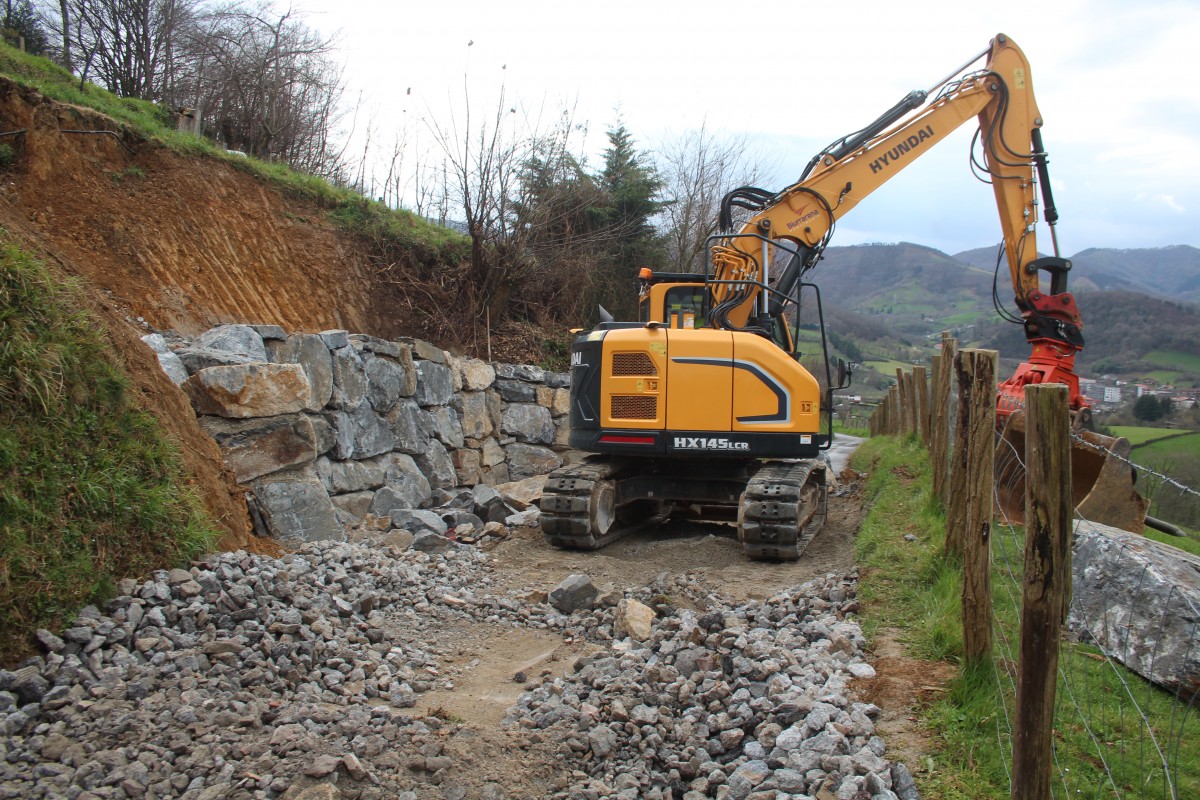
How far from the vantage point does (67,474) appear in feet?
14.2

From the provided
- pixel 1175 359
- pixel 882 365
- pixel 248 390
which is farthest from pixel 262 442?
pixel 882 365

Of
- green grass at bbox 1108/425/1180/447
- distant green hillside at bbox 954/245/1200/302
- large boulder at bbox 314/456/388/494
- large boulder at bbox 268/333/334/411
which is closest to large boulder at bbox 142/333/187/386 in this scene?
large boulder at bbox 268/333/334/411

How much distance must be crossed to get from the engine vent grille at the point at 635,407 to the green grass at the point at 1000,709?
262cm

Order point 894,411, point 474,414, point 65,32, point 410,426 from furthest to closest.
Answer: point 894,411
point 65,32
point 474,414
point 410,426

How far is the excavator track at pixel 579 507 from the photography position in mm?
7414

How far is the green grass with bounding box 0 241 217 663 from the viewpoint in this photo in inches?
154

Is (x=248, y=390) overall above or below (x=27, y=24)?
below

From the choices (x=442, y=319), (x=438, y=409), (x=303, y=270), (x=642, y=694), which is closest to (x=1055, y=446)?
(x=642, y=694)

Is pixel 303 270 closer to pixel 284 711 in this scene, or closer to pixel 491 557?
pixel 491 557

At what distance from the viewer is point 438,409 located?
1053 centimetres

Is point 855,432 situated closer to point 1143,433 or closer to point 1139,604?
point 1143,433

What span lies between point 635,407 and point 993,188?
5.13 m

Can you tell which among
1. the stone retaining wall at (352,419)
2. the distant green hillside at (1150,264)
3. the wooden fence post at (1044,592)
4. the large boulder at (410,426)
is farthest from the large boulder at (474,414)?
the distant green hillside at (1150,264)

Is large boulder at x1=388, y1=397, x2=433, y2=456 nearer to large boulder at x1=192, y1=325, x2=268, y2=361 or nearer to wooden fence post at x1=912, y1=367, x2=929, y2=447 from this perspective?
large boulder at x1=192, y1=325, x2=268, y2=361
